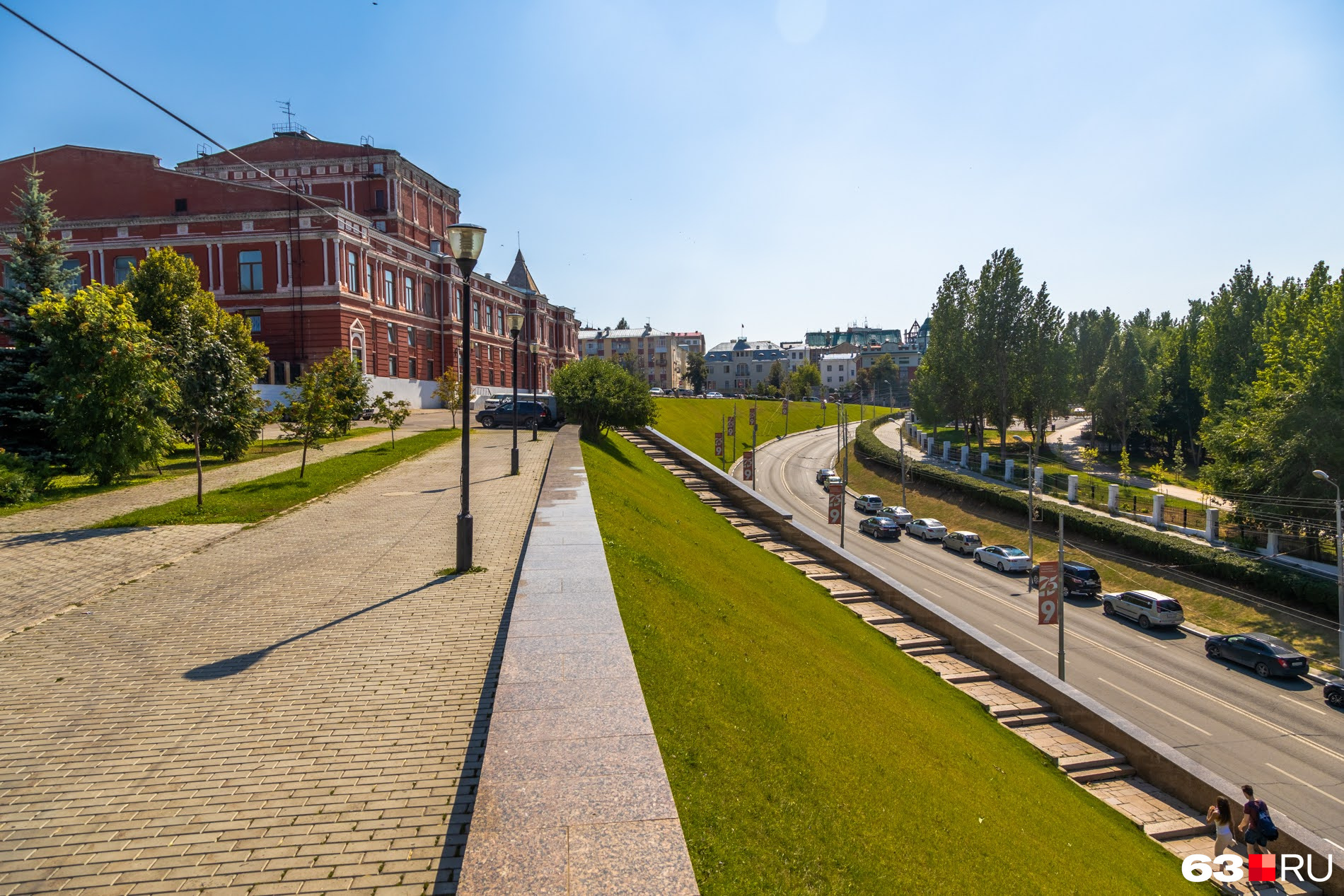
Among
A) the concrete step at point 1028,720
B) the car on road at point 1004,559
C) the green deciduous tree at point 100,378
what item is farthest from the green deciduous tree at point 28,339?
the car on road at point 1004,559

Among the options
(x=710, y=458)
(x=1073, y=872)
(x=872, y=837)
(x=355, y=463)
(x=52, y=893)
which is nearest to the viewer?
(x=52, y=893)

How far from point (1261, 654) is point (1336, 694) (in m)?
2.20

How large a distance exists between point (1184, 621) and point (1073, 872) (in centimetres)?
2673

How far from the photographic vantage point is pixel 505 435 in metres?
34.9

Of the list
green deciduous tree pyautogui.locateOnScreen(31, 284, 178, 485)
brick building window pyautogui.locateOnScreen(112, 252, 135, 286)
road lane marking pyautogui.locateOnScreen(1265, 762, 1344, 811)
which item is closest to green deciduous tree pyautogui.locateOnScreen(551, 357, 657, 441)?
green deciduous tree pyautogui.locateOnScreen(31, 284, 178, 485)

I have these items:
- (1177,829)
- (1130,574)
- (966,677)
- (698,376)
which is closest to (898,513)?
(1130,574)

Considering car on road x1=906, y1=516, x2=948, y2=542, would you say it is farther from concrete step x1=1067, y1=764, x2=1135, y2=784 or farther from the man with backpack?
the man with backpack

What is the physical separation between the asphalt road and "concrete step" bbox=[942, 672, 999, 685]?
203 inches

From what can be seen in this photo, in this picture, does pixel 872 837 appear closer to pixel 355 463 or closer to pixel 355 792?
pixel 355 792

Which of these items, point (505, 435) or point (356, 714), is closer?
point (356, 714)

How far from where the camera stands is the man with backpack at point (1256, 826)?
11.5 metres

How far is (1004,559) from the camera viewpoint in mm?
37062

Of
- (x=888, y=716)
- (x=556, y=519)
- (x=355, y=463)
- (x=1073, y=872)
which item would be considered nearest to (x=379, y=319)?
(x=355, y=463)

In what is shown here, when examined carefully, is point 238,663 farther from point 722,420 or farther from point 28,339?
point 722,420
